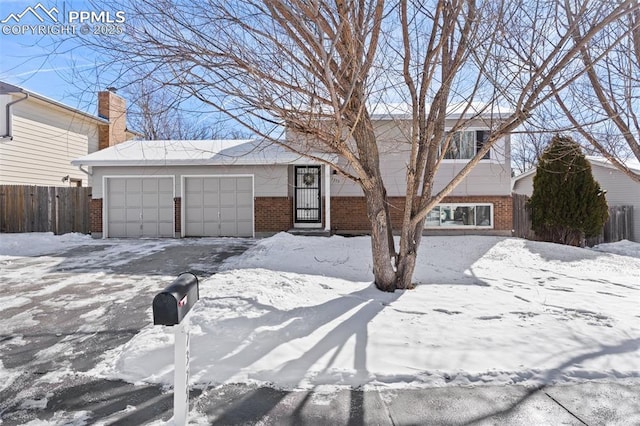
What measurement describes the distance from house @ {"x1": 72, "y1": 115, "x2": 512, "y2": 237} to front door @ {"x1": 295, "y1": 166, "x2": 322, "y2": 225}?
4 centimetres

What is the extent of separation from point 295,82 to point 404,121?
9.79 feet

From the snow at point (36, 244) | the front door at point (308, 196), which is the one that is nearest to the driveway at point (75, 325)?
the snow at point (36, 244)

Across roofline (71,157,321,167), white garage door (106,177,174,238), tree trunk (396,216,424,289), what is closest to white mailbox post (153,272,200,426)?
tree trunk (396,216,424,289)

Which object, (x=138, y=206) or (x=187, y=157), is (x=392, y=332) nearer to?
(x=187, y=157)

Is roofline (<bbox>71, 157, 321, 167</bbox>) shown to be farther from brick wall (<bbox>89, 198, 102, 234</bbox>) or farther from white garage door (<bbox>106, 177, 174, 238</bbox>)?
brick wall (<bbox>89, 198, 102, 234</bbox>)

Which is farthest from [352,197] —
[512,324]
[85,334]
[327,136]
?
[85,334]

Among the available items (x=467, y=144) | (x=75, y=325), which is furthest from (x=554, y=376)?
(x=467, y=144)

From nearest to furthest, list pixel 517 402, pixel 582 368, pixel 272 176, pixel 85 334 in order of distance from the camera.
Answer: pixel 517 402 → pixel 582 368 → pixel 85 334 → pixel 272 176

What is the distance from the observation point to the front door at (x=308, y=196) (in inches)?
538

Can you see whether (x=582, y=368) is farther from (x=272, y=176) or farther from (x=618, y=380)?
(x=272, y=176)

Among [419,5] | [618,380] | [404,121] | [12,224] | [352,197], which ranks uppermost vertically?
[419,5]

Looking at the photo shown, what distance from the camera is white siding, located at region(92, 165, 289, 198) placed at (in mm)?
13195

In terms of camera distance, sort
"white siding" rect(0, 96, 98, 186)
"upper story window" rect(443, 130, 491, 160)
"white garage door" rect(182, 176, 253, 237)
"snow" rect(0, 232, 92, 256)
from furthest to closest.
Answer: "white siding" rect(0, 96, 98, 186), "white garage door" rect(182, 176, 253, 237), "upper story window" rect(443, 130, 491, 160), "snow" rect(0, 232, 92, 256)

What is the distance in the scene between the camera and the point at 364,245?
34.7 feet
